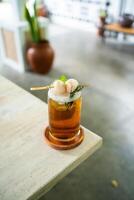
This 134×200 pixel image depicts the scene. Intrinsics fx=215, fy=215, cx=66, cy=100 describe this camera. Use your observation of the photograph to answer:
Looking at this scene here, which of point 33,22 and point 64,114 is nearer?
point 64,114

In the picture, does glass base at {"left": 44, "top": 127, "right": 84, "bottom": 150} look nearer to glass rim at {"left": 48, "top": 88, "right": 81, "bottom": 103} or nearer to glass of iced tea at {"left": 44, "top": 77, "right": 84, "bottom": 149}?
glass of iced tea at {"left": 44, "top": 77, "right": 84, "bottom": 149}

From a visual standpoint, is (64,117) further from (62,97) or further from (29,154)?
(29,154)

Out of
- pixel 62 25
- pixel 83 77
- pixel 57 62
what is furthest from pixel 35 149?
pixel 62 25

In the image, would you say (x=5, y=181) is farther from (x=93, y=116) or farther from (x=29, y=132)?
(x=93, y=116)

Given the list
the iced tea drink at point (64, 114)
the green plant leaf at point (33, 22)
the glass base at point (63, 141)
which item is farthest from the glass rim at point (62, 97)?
the green plant leaf at point (33, 22)

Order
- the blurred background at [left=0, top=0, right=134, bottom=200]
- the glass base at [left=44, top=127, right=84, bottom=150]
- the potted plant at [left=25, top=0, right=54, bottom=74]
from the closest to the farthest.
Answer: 1. the glass base at [left=44, top=127, right=84, bottom=150]
2. the blurred background at [left=0, top=0, right=134, bottom=200]
3. the potted plant at [left=25, top=0, right=54, bottom=74]

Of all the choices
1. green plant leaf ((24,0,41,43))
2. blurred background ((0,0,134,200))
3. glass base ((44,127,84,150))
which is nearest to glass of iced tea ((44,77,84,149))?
glass base ((44,127,84,150))

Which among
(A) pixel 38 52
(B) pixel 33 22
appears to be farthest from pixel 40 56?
(B) pixel 33 22
